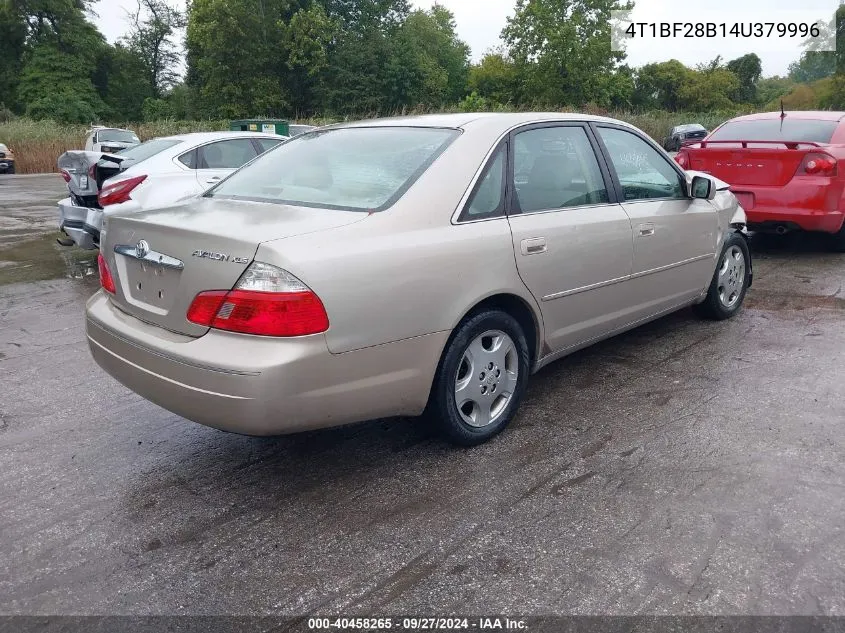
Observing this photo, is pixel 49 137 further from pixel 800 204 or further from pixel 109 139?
pixel 800 204

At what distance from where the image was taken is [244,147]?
28.3 feet

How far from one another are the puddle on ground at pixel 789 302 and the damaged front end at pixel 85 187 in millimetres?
6420

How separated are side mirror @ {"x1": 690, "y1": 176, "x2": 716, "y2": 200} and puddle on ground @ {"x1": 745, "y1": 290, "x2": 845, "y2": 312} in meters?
1.62

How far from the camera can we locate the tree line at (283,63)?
5312 centimetres

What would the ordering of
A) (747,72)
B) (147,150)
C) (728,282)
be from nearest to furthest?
(728,282)
(147,150)
(747,72)

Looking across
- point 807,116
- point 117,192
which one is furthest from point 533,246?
point 807,116

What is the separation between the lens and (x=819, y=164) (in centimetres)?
744

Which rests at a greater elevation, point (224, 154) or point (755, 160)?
point (224, 154)

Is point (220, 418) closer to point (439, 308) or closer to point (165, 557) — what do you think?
point (165, 557)

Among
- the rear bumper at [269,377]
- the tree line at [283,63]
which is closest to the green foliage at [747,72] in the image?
the tree line at [283,63]

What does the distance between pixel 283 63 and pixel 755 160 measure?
5259cm

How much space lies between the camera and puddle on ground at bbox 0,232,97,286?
24.9 ft

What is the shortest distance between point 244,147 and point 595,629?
7.52 meters

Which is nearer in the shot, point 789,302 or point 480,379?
point 480,379
